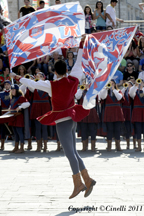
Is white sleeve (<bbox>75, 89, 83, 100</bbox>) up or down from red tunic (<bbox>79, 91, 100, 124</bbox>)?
up

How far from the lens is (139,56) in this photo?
53.4 feet

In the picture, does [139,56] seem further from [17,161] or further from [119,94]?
[17,161]

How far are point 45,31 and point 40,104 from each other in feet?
11.0

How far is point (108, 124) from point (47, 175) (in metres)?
3.85

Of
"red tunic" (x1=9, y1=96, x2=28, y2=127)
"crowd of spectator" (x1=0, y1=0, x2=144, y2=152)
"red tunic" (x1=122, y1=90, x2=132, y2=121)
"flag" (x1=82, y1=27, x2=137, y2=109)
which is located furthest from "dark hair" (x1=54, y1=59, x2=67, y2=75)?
"crowd of spectator" (x1=0, y1=0, x2=144, y2=152)

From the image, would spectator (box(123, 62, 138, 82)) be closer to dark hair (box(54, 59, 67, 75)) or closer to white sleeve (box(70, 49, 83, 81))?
white sleeve (box(70, 49, 83, 81))

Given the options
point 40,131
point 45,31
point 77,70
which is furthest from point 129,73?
point 77,70

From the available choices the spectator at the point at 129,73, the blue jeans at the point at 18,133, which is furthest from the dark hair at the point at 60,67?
the spectator at the point at 129,73

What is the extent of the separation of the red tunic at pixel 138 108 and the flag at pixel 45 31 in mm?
3375

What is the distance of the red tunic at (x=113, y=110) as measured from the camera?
1124 centimetres

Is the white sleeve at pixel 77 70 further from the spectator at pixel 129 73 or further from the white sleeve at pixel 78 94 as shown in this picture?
the spectator at pixel 129 73

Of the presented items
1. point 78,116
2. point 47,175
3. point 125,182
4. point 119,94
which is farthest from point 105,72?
point 119,94

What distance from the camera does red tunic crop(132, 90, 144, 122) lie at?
36.9 ft

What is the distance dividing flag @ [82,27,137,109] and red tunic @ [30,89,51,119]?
176 inches
